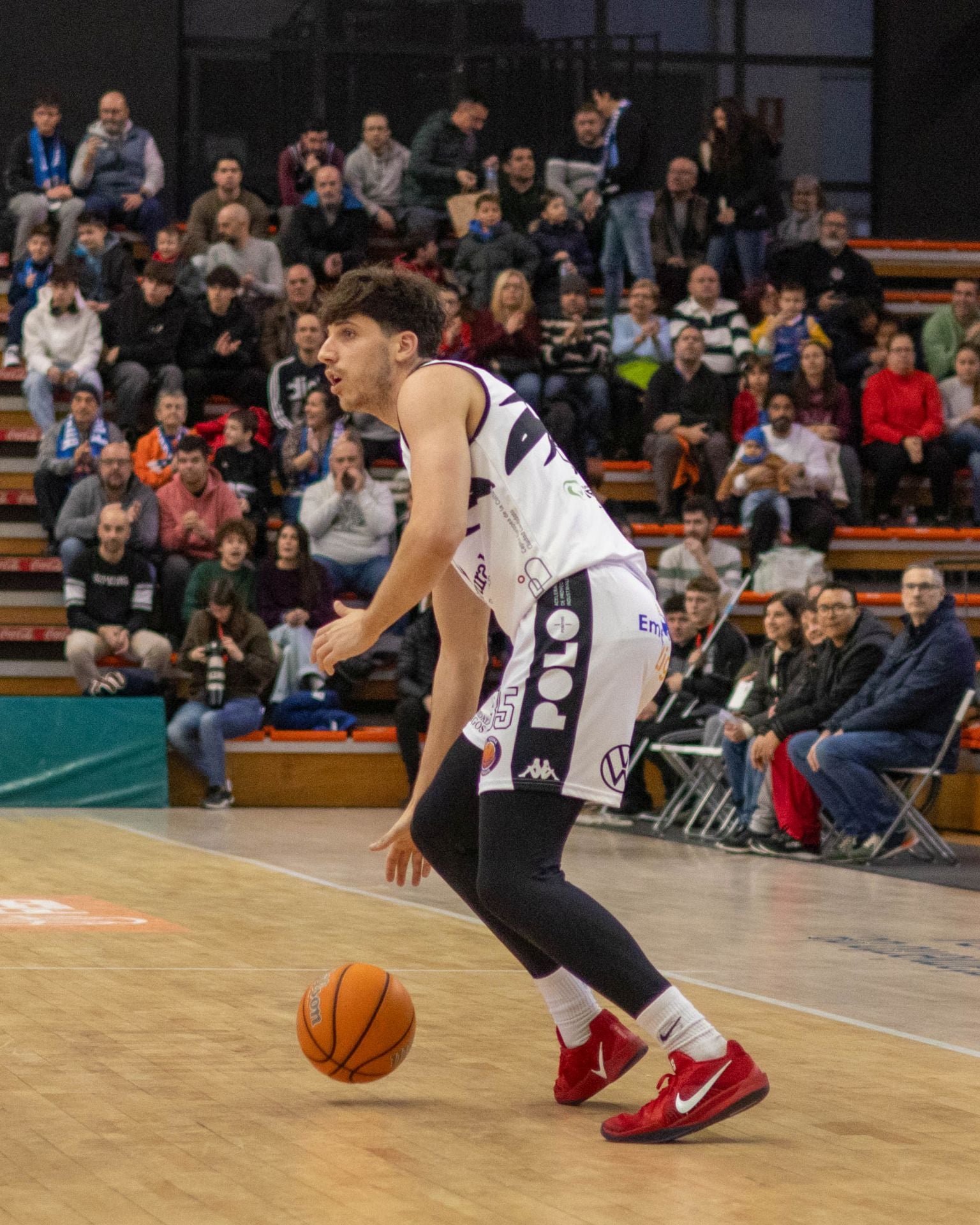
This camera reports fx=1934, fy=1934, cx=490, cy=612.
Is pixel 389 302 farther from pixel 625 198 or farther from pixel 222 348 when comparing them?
pixel 625 198

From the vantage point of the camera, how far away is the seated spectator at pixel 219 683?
13633 mm

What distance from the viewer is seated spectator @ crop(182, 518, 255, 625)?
46.4 ft

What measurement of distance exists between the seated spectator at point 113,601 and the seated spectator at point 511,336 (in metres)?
3.49

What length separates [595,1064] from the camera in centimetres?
455

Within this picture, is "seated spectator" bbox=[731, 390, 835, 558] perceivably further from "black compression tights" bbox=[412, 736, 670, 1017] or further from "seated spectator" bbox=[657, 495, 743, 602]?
"black compression tights" bbox=[412, 736, 670, 1017]

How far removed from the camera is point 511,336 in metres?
15.9

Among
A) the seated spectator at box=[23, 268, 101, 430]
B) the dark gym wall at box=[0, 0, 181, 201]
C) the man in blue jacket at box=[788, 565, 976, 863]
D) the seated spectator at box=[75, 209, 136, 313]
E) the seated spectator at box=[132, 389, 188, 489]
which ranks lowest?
the man in blue jacket at box=[788, 565, 976, 863]

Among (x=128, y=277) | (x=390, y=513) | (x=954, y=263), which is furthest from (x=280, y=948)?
(x=954, y=263)

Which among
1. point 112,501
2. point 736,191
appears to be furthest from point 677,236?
point 112,501

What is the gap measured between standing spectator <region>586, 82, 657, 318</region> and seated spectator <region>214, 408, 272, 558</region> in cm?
420

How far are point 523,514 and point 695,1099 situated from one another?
1.32 meters

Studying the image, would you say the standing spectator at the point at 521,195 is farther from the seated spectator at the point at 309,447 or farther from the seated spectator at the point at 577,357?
the seated spectator at the point at 309,447

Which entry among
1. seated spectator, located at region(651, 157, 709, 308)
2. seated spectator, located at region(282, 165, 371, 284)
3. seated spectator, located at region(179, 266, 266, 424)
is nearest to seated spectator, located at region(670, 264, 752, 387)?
seated spectator, located at region(651, 157, 709, 308)

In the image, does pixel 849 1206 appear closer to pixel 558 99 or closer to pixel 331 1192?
pixel 331 1192
